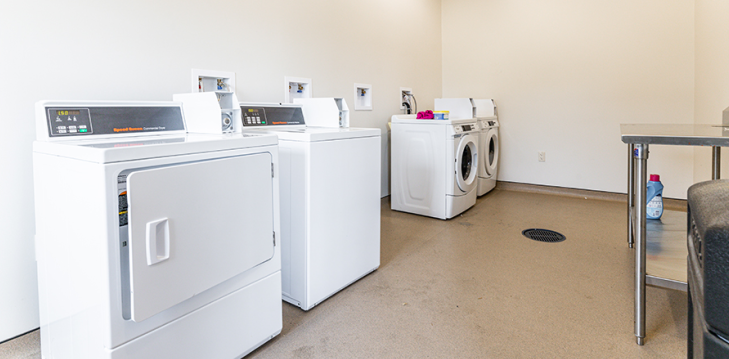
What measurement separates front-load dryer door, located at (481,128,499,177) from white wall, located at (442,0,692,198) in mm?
301

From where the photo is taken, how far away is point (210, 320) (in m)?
1.43

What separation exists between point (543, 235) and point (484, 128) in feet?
4.70

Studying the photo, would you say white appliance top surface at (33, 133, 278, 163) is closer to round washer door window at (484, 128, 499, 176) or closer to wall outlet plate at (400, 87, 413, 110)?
wall outlet plate at (400, 87, 413, 110)

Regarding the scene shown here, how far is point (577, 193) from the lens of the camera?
4348 mm

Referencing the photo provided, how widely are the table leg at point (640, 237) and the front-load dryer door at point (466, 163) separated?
6.26 feet

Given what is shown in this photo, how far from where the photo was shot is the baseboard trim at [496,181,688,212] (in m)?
3.80

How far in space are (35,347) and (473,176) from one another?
10.9ft

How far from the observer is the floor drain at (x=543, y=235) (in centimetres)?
298

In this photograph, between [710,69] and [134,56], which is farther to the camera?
[710,69]

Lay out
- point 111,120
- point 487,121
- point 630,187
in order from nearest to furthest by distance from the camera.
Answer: point 111,120 → point 630,187 → point 487,121

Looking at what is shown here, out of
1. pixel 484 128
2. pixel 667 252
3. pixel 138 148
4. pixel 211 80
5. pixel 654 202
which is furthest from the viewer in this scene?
pixel 484 128

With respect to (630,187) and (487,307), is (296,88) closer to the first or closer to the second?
(487,307)

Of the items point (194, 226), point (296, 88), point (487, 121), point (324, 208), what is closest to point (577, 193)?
point (487, 121)

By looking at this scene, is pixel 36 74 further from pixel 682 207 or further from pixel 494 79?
pixel 682 207
